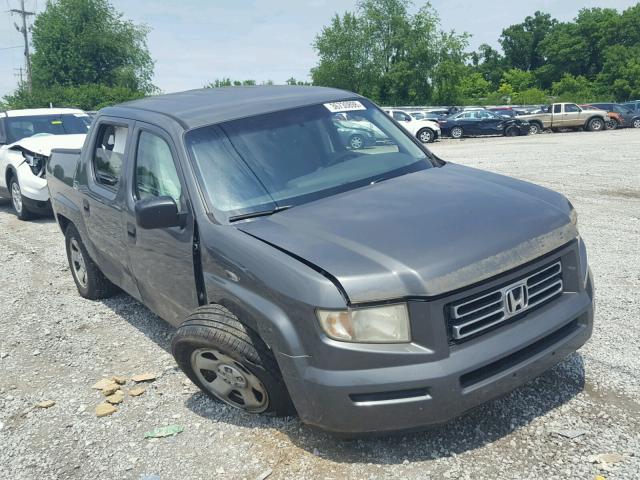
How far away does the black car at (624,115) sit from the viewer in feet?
105

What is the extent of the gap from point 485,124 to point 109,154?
28258 millimetres

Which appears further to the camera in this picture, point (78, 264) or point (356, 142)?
point (78, 264)

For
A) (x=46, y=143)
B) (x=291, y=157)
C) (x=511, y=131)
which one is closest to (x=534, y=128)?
(x=511, y=131)

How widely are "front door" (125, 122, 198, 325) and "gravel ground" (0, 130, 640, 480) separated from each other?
0.57 metres

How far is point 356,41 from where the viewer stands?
64250 mm

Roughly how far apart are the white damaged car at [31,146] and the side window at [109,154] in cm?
436

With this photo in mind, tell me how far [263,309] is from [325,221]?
1.90ft

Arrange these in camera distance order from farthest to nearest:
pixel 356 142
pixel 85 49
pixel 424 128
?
pixel 85 49
pixel 424 128
pixel 356 142

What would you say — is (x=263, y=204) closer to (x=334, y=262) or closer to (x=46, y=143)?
(x=334, y=262)

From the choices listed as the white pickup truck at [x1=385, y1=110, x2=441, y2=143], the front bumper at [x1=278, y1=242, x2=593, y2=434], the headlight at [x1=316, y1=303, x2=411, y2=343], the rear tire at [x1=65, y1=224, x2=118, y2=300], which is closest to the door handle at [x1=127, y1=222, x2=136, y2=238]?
the rear tire at [x1=65, y1=224, x2=118, y2=300]

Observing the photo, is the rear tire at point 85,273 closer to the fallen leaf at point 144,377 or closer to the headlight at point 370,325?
the fallen leaf at point 144,377

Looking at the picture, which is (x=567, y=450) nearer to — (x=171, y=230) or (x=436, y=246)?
(x=436, y=246)

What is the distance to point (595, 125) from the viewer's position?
3180 cm

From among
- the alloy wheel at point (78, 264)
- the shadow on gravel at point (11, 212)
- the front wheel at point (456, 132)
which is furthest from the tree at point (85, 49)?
the alloy wheel at point (78, 264)
